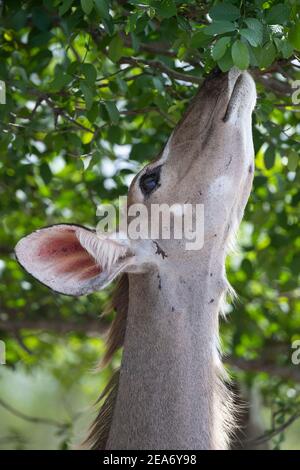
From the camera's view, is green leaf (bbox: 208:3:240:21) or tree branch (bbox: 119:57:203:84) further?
tree branch (bbox: 119:57:203:84)

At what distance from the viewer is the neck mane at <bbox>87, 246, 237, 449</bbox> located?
461 cm

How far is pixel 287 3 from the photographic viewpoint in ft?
14.0

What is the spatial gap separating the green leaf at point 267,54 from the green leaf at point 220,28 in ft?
0.67

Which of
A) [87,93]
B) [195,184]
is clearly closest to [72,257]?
[195,184]

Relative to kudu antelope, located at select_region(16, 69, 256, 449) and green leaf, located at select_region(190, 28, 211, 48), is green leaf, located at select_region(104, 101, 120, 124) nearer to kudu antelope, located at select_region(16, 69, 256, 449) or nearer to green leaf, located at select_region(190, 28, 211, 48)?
kudu antelope, located at select_region(16, 69, 256, 449)

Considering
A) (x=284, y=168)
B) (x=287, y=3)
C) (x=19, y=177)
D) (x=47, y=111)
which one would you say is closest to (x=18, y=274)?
(x=19, y=177)

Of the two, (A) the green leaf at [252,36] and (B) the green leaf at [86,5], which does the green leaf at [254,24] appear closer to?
(A) the green leaf at [252,36]

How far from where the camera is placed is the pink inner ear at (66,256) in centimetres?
454

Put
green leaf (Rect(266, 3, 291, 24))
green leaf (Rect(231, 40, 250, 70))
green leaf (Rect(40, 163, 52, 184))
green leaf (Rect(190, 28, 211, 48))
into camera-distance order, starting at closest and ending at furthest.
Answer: green leaf (Rect(231, 40, 250, 70)) < green leaf (Rect(266, 3, 291, 24)) < green leaf (Rect(190, 28, 211, 48)) < green leaf (Rect(40, 163, 52, 184))

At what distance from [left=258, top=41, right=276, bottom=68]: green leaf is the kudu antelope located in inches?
14.0

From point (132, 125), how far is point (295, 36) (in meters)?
3.11

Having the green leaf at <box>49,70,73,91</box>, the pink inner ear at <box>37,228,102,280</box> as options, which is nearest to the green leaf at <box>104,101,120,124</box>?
the green leaf at <box>49,70,73,91</box>

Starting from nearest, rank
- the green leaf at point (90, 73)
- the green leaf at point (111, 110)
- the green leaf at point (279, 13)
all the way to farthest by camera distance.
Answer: the green leaf at point (279, 13)
the green leaf at point (90, 73)
the green leaf at point (111, 110)

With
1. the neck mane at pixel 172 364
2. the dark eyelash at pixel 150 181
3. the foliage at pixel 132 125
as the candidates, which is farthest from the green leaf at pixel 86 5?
the neck mane at pixel 172 364
